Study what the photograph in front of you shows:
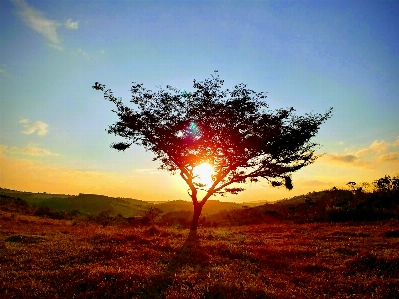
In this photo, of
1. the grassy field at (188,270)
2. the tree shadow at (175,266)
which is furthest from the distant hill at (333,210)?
the tree shadow at (175,266)

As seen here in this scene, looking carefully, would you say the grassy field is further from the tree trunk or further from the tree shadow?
the tree trunk

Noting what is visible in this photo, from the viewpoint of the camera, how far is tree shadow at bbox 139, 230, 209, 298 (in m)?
9.06

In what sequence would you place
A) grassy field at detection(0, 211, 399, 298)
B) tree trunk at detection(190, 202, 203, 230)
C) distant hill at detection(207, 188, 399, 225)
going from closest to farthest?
grassy field at detection(0, 211, 399, 298) < tree trunk at detection(190, 202, 203, 230) < distant hill at detection(207, 188, 399, 225)

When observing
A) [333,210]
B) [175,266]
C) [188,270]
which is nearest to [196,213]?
[175,266]

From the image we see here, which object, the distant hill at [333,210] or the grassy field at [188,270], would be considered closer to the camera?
the grassy field at [188,270]

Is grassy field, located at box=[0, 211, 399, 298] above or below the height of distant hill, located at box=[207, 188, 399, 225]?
below

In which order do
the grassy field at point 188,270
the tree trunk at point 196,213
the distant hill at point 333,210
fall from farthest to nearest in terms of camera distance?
the distant hill at point 333,210 < the tree trunk at point 196,213 < the grassy field at point 188,270

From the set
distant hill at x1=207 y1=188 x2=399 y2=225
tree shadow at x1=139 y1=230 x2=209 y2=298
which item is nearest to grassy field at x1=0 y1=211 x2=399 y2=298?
tree shadow at x1=139 y1=230 x2=209 y2=298

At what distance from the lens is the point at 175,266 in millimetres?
12188

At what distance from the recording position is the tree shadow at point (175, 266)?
9.06 m

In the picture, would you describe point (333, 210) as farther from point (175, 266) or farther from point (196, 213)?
point (175, 266)

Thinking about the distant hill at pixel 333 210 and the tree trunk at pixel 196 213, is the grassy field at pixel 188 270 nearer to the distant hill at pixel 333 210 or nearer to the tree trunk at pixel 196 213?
the tree trunk at pixel 196 213

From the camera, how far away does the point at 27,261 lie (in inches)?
490

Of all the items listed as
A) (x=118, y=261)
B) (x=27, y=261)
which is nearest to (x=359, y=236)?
(x=118, y=261)
